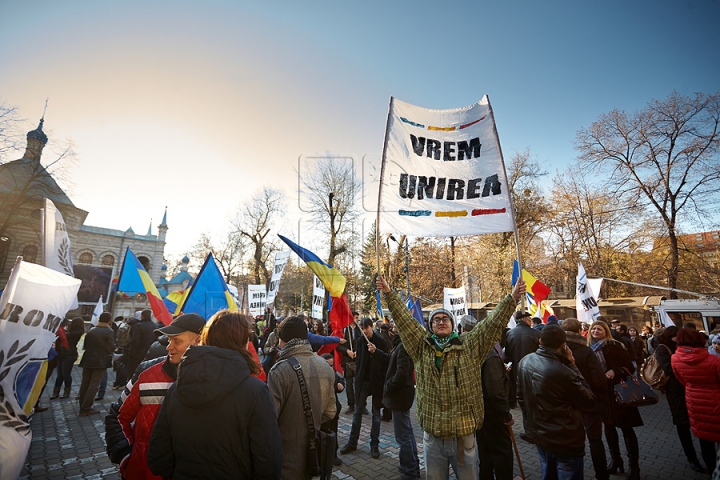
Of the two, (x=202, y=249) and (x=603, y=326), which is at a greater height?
(x=202, y=249)

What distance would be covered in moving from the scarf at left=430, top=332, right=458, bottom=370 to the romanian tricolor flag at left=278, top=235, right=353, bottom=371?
2607mm

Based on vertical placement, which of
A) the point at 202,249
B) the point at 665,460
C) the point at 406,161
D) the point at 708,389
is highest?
the point at 202,249

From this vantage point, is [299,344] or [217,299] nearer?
[299,344]

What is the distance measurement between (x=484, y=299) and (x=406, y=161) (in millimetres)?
25671

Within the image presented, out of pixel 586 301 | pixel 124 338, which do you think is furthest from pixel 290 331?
pixel 586 301

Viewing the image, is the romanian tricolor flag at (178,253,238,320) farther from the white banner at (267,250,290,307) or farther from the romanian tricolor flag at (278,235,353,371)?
the white banner at (267,250,290,307)

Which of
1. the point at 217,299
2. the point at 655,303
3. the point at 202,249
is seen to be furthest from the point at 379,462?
the point at 202,249

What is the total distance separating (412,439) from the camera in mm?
4492

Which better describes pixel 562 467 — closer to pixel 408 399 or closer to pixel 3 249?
pixel 408 399

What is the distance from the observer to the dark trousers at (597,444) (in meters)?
4.02

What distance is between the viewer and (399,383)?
4.30 metres

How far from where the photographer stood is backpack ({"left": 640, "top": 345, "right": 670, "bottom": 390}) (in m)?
4.90

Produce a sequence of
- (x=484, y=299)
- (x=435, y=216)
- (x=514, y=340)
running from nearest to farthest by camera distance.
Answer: (x=435, y=216), (x=514, y=340), (x=484, y=299)

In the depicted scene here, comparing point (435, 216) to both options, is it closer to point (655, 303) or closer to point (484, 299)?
point (655, 303)
